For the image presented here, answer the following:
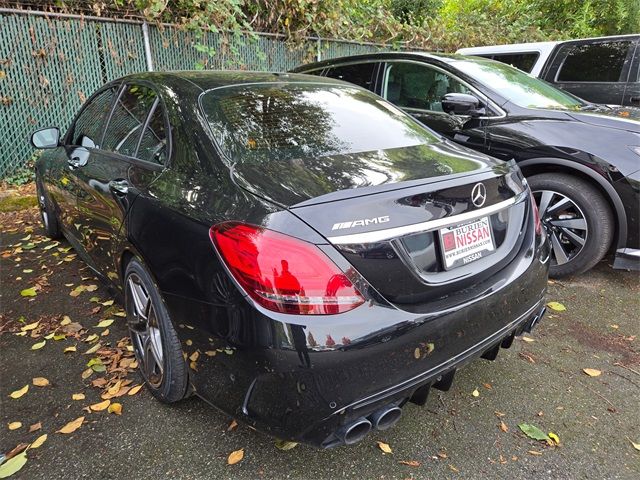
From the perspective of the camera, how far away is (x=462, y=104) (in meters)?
3.81

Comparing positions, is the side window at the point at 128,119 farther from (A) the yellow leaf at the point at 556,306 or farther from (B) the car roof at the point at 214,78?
(A) the yellow leaf at the point at 556,306

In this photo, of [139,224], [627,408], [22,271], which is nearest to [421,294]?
[139,224]

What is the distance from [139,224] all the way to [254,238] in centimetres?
85

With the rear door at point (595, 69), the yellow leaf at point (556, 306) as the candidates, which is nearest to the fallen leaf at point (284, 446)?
the yellow leaf at point (556, 306)

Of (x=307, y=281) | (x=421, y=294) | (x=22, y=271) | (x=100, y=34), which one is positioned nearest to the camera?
(x=307, y=281)

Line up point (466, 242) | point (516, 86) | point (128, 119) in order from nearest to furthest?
1. point (466, 242)
2. point (128, 119)
3. point (516, 86)

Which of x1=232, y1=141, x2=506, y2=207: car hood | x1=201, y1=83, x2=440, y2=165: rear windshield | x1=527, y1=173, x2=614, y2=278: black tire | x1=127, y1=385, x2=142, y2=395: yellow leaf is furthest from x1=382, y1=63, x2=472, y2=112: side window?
x1=127, y1=385, x2=142, y2=395: yellow leaf

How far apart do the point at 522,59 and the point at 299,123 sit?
564 cm

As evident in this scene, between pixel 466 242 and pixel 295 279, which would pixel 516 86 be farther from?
pixel 295 279

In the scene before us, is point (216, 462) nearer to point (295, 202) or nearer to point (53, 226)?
point (295, 202)

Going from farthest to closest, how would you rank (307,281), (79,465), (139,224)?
(139,224) → (79,465) → (307,281)

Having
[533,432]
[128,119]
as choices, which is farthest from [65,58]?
[533,432]

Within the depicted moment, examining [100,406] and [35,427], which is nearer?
[35,427]

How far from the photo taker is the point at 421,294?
166 cm
